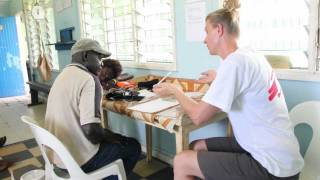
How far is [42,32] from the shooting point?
521 centimetres

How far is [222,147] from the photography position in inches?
54.6

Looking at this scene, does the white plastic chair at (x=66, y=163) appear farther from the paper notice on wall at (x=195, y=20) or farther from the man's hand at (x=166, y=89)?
the paper notice on wall at (x=195, y=20)

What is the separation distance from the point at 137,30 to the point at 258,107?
172 centimetres

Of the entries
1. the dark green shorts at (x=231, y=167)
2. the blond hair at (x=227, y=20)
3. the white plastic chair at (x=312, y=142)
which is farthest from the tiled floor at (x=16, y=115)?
the white plastic chair at (x=312, y=142)

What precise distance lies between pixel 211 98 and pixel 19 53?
6374mm

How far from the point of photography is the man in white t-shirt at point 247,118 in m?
1.10

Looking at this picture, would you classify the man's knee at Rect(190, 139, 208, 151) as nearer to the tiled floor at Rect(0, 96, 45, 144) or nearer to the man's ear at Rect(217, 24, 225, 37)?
the man's ear at Rect(217, 24, 225, 37)

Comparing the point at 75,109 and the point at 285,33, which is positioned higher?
the point at 285,33

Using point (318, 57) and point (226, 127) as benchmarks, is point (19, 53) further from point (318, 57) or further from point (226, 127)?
point (318, 57)

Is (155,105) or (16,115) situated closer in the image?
(155,105)

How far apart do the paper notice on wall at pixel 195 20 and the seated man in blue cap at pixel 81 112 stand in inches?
30.5

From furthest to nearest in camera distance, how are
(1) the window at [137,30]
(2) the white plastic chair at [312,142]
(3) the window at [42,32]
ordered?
(3) the window at [42,32] → (1) the window at [137,30] → (2) the white plastic chair at [312,142]

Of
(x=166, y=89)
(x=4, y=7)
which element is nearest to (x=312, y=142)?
(x=166, y=89)

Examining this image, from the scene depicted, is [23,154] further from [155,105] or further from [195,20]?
[195,20]
